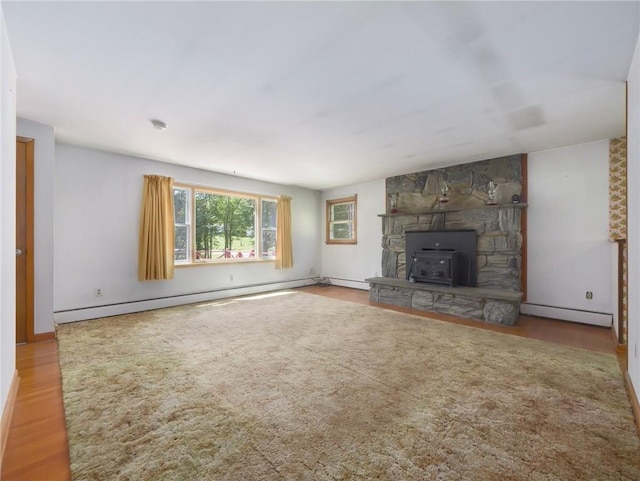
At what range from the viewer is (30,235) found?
3.14m

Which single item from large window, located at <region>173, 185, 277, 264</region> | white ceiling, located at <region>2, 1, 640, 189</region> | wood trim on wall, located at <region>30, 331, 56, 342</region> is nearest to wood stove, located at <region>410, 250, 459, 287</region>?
white ceiling, located at <region>2, 1, 640, 189</region>

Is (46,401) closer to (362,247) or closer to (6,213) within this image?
(6,213)

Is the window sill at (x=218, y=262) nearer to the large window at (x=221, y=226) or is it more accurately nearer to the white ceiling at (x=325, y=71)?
the large window at (x=221, y=226)

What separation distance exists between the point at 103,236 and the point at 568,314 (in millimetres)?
6548

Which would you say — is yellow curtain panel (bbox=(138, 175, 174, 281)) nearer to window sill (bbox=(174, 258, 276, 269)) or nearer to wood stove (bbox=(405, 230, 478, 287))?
window sill (bbox=(174, 258, 276, 269))

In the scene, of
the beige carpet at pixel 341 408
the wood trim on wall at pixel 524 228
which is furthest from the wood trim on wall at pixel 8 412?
the wood trim on wall at pixel 524 228

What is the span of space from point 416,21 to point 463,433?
Result: 92.9 inches

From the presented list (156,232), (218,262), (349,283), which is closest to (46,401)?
(156,232)

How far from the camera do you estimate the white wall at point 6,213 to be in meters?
1.60

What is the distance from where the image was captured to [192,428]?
166 cm

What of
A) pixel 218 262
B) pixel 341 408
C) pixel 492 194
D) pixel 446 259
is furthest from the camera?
pixel 218 262

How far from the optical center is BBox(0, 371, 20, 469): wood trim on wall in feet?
4.93

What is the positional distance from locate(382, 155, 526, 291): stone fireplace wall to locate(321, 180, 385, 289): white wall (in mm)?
422

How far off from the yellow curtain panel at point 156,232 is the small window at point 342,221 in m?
3.63
